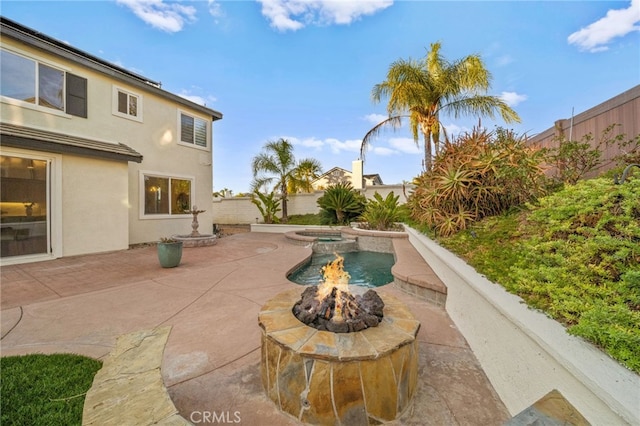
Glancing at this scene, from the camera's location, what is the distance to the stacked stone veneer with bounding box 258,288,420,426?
1663 millimetres

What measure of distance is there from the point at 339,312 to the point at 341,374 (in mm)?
513

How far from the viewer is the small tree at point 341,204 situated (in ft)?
42.3

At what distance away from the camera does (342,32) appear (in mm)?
10477

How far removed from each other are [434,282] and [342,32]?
10825 millimetres

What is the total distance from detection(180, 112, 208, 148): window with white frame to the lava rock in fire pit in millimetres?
10926

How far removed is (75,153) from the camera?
6922 mm

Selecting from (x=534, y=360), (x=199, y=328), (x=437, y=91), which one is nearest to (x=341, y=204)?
(x=437, y=91)

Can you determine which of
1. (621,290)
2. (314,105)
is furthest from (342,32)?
(621,290)

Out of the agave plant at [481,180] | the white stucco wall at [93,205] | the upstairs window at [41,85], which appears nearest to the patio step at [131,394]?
the agave plant at [481,180]

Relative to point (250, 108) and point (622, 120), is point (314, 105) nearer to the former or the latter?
point (250, 108)

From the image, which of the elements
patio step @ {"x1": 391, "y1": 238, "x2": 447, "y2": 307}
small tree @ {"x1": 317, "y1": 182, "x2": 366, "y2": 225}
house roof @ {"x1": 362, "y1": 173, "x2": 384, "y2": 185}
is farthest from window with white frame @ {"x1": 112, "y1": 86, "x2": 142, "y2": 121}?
house roof @ {"x1": 362, "y1": 173, "x2": 384, "y2": 185}

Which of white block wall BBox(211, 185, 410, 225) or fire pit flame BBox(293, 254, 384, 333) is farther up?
white block wall BBox(211, 185, 410, 225)

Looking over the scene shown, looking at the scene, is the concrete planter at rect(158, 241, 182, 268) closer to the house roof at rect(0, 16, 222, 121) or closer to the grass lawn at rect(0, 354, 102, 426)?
the grass lawn at rect(0, 354, 102, 426)

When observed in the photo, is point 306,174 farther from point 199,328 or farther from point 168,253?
point 199,328
